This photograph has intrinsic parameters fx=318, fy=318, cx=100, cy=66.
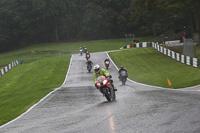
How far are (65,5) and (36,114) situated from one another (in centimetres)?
8243

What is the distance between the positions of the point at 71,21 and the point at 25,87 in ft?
221

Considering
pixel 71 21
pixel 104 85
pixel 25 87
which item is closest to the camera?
pixel 104 85

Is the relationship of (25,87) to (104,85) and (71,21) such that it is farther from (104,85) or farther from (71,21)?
(71,21)

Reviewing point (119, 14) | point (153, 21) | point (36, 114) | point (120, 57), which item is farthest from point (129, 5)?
point (36, 114)

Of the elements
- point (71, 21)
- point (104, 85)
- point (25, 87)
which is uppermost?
point (71, 21)

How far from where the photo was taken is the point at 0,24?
→ 87.9m

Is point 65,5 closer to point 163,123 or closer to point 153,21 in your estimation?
point 153,21

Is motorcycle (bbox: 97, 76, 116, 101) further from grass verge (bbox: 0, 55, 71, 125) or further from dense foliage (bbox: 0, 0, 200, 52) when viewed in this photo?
dense foliage (bbox: 0, 0, 200, 52)

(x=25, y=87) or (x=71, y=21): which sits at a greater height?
(x=71, y=21)

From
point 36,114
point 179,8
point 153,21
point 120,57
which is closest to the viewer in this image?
point 36,114

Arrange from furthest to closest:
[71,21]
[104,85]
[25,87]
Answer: [71,21] < [25,87] < [104,85]

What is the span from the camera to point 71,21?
314ft

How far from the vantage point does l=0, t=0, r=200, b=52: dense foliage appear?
8669 cm

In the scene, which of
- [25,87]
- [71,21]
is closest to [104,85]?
[25,87]
